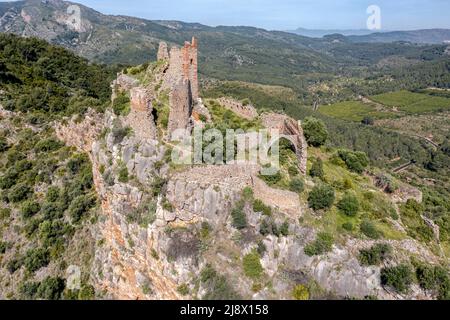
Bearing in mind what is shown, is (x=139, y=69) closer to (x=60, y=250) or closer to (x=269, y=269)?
(x=60, y=250)

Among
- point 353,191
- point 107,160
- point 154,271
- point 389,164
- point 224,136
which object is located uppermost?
point 224,136

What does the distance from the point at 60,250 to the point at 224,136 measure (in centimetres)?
1865

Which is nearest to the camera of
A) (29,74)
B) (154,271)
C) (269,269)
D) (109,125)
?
(269,269)

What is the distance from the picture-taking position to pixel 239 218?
2362 cm

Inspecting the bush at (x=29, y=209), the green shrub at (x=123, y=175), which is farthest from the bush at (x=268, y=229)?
the bush at (x=29, y=209)

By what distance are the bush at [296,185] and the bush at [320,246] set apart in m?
3.99

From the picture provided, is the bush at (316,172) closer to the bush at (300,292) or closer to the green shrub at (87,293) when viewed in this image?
the bush at (300,292)

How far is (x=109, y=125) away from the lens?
31625 mm

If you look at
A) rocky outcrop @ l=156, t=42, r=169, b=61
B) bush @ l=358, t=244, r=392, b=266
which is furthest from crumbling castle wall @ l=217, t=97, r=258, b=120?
bush @ l=358, t=244, r=392, b=266

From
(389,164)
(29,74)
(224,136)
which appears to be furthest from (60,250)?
(389,164)

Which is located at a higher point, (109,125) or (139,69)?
(139,69)

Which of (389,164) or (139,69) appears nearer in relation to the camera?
(139,69)

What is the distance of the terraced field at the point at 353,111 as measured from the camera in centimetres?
15725

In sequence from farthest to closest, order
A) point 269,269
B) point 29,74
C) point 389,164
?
point 389,164 < point 29,74 < point 269,269
